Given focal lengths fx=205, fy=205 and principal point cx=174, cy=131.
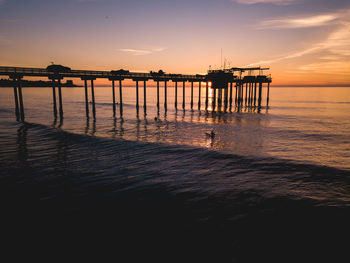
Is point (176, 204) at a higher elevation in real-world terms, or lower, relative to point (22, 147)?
lower

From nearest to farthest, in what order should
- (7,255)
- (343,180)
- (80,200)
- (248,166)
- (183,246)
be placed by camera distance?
(7,255), (183,246), (80,200), (343,180), (248,166)

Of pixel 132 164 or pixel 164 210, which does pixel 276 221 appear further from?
pixel 132 164

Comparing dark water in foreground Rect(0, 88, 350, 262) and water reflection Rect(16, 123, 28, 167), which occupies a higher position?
water reflection Rect(16, 123, 28, 167)

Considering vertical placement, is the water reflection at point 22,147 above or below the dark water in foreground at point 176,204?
above

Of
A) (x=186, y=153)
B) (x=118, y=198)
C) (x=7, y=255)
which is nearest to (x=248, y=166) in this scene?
(x=186, y=153)

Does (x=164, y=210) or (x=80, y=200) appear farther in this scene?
(x=80, y=200)

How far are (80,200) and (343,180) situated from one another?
567 inches

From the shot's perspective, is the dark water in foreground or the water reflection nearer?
the dark water in foreground

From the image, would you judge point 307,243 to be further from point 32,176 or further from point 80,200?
point 32,176

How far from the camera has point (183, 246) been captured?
21.4 feet

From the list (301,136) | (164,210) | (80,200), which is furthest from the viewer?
(301,136)

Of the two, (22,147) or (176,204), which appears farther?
(22,147)

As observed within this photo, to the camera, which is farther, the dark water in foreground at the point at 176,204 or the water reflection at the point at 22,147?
the water reflection at the point at 22,147

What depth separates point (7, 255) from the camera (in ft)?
19.8
